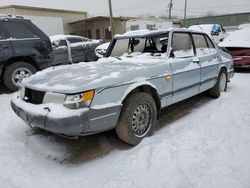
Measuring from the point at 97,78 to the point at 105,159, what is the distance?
104 centimetres

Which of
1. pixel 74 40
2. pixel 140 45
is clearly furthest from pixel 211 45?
pixel 74 40

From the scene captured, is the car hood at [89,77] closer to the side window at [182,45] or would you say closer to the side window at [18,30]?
the side window at [182,45]

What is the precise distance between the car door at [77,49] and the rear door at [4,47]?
4824mm

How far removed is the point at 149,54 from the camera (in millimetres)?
4371

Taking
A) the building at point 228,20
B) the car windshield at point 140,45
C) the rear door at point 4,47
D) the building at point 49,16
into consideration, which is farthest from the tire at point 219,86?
the building at point 228,20

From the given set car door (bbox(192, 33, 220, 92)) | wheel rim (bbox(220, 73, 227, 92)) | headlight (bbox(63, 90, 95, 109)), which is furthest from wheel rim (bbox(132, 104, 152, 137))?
wheel rim (bbox(220, 73, 227, 92))

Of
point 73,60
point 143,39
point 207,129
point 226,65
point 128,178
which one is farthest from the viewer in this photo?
point 73,60

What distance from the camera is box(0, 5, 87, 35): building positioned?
806 inches

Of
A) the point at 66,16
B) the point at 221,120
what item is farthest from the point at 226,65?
the point at 66,16

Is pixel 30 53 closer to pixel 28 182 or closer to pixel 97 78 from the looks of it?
pixel 97 78

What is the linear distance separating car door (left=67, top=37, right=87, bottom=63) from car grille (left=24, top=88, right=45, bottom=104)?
7699 millimetres

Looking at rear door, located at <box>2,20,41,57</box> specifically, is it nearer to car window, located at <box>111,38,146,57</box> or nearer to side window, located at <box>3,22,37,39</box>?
side window, located at <box>3,22,37,39</box>

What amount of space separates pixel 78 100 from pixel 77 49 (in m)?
8.77

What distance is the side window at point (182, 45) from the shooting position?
443 cm
